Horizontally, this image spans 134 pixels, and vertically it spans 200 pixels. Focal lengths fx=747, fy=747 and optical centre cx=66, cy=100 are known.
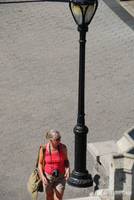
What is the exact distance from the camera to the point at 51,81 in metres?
18.8

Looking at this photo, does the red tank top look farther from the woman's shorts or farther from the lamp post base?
the lamp post base

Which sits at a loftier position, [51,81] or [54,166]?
[51,81]

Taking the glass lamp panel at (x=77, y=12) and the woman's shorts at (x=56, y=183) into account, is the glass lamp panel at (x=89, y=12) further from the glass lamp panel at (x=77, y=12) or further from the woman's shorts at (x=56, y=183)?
the woman's shorts at (x=56, y=183)

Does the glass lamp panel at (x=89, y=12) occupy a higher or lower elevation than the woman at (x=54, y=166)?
higher

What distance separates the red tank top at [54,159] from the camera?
38.1ft

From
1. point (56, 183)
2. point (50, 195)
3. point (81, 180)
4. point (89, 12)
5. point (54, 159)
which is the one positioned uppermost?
point (89, 12)

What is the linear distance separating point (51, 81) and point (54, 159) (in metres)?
7.27

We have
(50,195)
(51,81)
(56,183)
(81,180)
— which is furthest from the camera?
(51,81)

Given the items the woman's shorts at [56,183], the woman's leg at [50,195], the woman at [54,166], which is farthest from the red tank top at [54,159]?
the woman's leg at [50,195]

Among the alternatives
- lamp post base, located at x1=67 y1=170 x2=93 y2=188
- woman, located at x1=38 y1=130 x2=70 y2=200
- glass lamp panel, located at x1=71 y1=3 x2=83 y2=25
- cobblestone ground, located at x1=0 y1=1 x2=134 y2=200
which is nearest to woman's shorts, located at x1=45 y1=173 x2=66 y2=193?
woman, located at x1=38 y1=130 x2=70 y2=200

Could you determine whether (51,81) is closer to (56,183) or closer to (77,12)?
(77,12)

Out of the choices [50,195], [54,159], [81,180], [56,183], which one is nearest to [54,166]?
[54,159]

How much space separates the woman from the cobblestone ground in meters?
1.58

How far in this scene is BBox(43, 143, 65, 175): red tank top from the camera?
1162 centimetres
